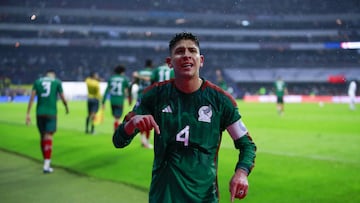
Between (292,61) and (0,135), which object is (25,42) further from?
(0,135)

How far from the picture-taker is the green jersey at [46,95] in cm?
863

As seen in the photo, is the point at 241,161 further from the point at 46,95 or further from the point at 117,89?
the point at 117,89

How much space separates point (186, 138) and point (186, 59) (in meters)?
0.57

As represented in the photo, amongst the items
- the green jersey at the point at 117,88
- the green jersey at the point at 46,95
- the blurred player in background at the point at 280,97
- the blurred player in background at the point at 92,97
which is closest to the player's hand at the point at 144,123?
the green jersey at the point at 46,95

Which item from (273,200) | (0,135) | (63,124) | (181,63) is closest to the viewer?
(181,63)

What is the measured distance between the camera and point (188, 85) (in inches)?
117

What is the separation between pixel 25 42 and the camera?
6009 cm

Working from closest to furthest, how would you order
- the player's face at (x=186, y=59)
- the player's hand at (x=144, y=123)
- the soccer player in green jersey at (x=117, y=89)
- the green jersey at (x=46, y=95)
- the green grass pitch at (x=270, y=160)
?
the player's hand at (x=144, y=123) → the player's face at (x=186, y=59) → the green grass pitch at (x=270, y=160) → the green jersey at (x=46, y=95) → the soccer player in green jersey at (x=117, y=89)

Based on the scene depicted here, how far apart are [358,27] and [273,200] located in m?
63.4

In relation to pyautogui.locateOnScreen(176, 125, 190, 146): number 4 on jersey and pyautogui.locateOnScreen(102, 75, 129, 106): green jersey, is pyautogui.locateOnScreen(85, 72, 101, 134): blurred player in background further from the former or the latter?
pyautogui.locateOnScreen(176, 125, 190, 146): number 4 on jersey

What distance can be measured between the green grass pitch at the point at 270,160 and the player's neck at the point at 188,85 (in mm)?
3671

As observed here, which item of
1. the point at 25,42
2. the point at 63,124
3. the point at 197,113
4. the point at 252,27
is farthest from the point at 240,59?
the point at 197,113

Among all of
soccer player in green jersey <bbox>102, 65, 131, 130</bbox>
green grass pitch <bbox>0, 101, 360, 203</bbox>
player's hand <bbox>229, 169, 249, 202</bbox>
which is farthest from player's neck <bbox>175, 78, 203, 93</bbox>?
soccer player in green jersey <bbox>102, 65, 131, 130</bbox>

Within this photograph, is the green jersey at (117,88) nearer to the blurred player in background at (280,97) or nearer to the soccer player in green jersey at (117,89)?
the soccer player in green jersey at (117,89)
